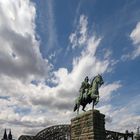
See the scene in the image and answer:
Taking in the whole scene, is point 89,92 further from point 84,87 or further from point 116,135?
point 116,135

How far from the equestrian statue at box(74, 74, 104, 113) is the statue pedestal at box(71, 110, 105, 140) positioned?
1.35m

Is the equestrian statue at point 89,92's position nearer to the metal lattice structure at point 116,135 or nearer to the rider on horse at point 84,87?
the rider on horse at point 84,87

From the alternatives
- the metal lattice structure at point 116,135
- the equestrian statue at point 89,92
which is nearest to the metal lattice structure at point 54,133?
the metal lattice structure at point 116,135

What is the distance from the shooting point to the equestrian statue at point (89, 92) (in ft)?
90.8

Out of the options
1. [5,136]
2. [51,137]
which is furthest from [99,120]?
[5,136]

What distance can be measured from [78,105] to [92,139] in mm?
4976

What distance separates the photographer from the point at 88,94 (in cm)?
2848

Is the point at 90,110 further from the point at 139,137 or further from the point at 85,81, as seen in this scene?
the point at 139,137

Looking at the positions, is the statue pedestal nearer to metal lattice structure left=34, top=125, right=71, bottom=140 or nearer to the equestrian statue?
the equestrian statue

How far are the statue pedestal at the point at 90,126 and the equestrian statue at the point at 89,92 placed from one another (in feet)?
4.42

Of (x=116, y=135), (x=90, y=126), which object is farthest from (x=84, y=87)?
(x=116, y=135)

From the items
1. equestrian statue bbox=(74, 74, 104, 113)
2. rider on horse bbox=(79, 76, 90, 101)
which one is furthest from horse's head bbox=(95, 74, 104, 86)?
rider on horse bbox=(79, 76, 90, 101)

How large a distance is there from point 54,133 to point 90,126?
6421cm

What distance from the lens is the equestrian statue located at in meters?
27.7
